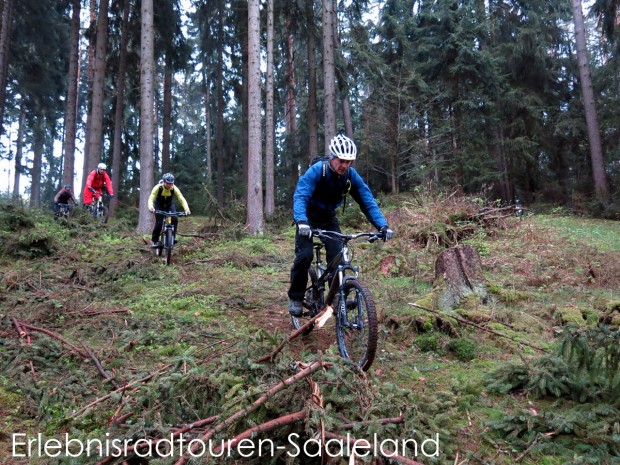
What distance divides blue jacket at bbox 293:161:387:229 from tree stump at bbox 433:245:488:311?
6.34 ft

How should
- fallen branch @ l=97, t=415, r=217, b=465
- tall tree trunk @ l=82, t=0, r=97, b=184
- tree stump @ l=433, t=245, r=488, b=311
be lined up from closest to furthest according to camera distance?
fallen branch @ l=97, t=415, r=217, b=465 → tree stump @ l=433, t=245, r=488, b=311 → tall tree trunk @ l=82, t=0, r=97, b=184

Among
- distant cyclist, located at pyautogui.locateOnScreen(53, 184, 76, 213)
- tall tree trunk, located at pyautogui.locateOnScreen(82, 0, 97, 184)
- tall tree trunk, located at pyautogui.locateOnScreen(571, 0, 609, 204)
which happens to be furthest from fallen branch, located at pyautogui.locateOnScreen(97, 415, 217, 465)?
tall tree trunk, located at pyautogui.locateOnScreen(571, 0, 609, 204)

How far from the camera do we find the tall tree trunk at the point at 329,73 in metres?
16.8

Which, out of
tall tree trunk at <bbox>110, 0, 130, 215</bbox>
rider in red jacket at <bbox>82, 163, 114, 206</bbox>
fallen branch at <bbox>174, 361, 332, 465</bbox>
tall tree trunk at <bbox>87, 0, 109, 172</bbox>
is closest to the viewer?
fallen branch at <bbox>174, 361, 332, 465</bbox>

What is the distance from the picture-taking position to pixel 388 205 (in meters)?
18.1

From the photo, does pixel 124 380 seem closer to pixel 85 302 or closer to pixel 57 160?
pixel 85 302

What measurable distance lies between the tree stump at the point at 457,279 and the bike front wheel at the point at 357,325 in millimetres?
Answer: 2135

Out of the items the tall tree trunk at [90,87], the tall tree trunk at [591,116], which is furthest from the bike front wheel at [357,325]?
the tall tree trunk at [591,116]

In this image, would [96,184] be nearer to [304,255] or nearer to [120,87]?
[120,87]

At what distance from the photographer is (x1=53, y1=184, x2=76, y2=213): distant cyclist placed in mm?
13484

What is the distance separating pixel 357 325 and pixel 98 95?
1696cm

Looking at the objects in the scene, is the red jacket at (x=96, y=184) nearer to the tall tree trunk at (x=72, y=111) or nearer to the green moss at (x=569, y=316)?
the tall tree trunk at (x=72, y=111)

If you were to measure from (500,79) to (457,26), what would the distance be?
3.11 metres

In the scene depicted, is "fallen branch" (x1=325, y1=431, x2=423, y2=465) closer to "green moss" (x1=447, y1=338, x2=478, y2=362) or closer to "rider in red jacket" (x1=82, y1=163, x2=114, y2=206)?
"green moss" (x1=447, y1=338, x2=478, y2=362)
